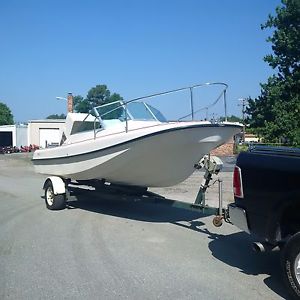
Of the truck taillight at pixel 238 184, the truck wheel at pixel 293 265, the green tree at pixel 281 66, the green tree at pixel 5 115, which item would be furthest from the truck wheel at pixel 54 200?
the green tree at pixel 5 115

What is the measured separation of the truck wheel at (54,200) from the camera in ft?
34.4

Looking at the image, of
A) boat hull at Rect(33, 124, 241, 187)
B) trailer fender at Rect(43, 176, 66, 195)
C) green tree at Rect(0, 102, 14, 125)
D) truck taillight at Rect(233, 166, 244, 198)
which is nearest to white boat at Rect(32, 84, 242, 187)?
boat hull at Rect(33, 124, 241, 187)

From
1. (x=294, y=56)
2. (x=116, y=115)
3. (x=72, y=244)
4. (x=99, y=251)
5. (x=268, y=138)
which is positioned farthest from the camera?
(x=294, y=56)

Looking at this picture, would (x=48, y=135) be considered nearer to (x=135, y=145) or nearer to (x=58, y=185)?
(x=58, y=185)

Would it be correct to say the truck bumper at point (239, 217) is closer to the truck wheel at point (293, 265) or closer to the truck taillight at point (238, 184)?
the truck taillight at point (238, 184)

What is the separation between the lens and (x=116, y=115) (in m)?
9.55

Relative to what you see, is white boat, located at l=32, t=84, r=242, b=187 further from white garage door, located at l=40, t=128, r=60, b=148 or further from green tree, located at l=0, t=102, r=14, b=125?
green tree, located at l=0, t=102, r=14, b=125

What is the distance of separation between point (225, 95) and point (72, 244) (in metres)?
4.16

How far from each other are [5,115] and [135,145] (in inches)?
3857

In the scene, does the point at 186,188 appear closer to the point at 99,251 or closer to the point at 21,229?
the point at 21,229

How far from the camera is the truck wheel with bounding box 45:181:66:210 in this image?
413 inches

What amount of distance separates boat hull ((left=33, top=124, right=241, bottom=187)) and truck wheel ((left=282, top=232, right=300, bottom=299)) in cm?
351

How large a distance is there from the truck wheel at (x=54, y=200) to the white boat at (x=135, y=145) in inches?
18.3

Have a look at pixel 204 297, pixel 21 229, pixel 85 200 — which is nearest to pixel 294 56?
pixel 85 200
